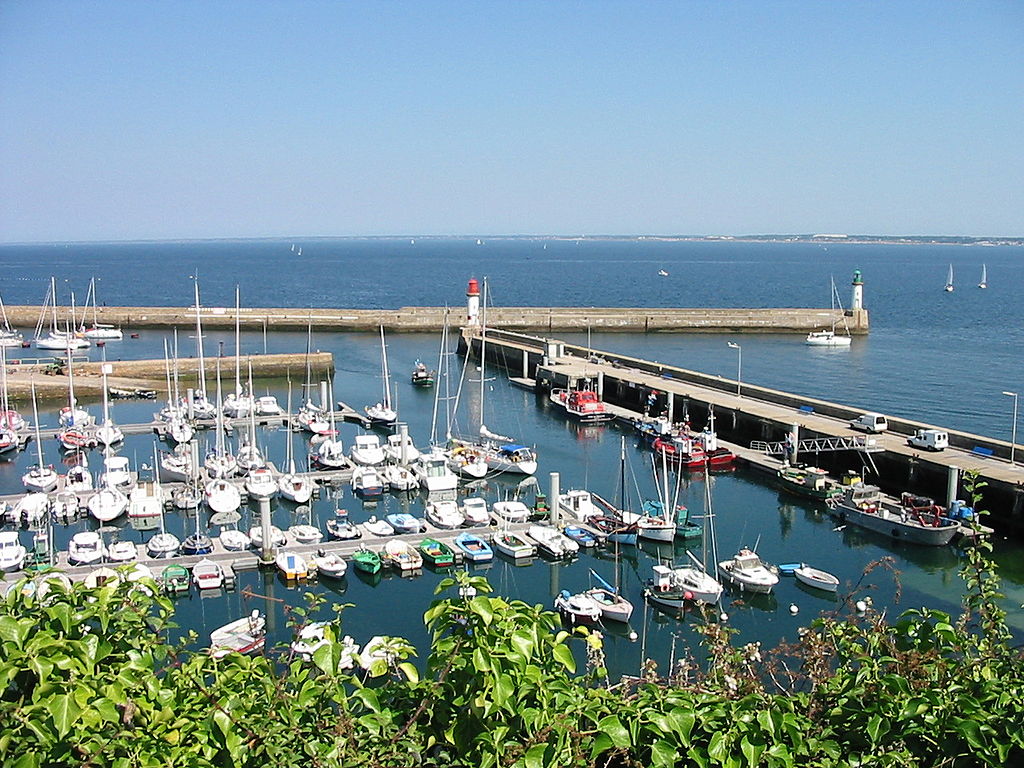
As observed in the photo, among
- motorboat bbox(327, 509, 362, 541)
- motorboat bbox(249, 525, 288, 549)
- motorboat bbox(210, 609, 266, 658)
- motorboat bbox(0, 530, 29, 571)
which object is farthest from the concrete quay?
motorboat bbox(210, 609, 266, 658)

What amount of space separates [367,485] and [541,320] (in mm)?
42704

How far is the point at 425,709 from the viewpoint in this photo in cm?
413

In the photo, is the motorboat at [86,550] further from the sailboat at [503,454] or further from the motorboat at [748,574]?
the motorboat at [748,574]

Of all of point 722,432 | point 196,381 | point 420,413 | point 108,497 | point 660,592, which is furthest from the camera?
point 196,381

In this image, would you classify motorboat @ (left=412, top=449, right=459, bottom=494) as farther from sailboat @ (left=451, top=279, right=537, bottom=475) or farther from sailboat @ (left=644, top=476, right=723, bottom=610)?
sailboat @ (left=644, top=476, right=723, bottom=610)

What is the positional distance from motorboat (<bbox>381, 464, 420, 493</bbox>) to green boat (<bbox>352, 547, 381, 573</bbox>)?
19.7ft

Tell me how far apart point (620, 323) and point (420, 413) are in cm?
3146

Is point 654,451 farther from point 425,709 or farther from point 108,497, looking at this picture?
point 425,709

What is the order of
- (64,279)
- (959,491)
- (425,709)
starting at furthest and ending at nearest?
(64,279) → (959,491) → (425,709)

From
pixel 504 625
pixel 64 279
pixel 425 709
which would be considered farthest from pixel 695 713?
pixel 64 279

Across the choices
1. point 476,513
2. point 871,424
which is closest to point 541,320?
point 871,424

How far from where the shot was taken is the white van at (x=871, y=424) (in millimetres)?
30047

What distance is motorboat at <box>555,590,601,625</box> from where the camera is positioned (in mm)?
17469

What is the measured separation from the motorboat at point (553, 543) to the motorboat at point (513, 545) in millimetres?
209
